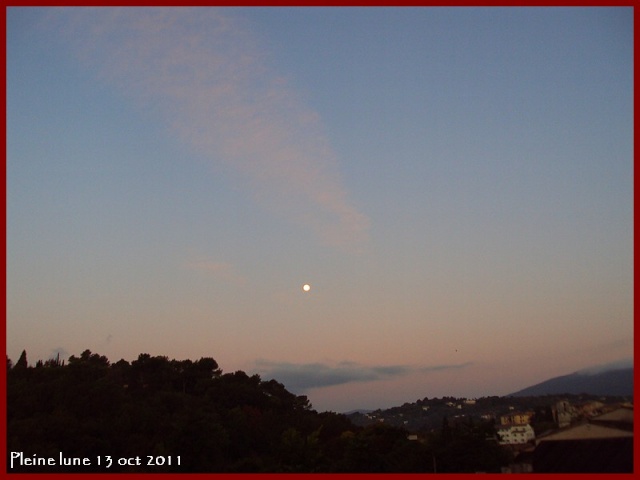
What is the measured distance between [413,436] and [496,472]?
8195 mm

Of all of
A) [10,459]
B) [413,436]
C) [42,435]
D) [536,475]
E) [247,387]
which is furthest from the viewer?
[247,387]

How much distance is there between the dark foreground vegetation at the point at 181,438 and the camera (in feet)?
91.2

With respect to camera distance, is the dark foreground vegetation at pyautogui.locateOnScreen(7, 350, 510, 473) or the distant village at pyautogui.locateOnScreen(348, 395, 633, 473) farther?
the dark foreground vegetation at pyautogui.locateOnScreen(7, 350, 510, 473)

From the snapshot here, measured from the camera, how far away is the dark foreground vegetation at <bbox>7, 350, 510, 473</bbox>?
27797mm

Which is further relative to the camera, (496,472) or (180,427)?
(180,427)

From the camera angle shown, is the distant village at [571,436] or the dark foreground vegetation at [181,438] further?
the dark foreground vegetation at [181,438]

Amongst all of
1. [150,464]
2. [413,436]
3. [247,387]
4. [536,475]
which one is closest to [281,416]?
[247,387]

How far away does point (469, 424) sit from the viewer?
96.5ft

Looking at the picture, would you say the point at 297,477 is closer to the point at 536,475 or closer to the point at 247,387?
the point at 536,475

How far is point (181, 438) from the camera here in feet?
96.6

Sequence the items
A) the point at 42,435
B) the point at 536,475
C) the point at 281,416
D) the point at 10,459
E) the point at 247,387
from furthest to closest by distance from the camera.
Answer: the point at 247,387, the point at 281,416, the point at 42,435, the point at 10,459, the point at 536,475

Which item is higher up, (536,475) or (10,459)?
(10,459)

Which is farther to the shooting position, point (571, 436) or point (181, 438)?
point (181, 438)

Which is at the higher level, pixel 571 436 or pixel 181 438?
pixel 181 438
